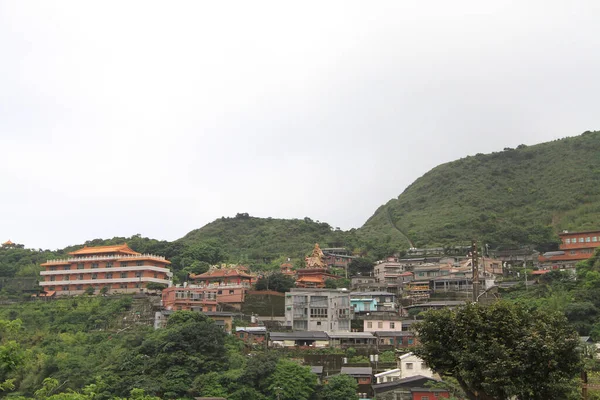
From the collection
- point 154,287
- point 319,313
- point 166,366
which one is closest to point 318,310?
point 319,313

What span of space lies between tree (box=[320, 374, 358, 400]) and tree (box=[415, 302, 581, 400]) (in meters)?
17.7

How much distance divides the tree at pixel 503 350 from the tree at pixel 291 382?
17.5m

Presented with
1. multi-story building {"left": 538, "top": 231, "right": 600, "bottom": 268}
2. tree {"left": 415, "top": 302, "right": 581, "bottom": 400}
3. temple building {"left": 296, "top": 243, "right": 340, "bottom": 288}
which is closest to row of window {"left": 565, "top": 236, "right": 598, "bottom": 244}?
multi-story building {"left": 538, "top": 231, "right": 600, "bottom": 268}

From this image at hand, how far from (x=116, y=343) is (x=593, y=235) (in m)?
50.2

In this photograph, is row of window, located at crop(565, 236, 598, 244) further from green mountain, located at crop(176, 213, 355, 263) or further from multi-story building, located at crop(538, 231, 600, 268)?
green mountain, located at crop(176, 213, 355, 263)

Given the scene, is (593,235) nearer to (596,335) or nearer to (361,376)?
(596,335)

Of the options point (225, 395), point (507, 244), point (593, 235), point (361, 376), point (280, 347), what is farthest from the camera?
point (507, 244)

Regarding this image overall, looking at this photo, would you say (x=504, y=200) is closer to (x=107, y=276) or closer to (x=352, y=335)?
(x=352, y=335)

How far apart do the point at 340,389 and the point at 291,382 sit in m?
3.19

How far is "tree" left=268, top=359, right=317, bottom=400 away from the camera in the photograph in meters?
41.7

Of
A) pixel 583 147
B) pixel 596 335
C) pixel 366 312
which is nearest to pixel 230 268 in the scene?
pixel 366 312

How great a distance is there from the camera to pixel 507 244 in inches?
3155

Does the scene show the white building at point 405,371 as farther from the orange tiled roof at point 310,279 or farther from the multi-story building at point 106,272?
the multi-story building at point 106,272

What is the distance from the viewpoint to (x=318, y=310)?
5781cm
